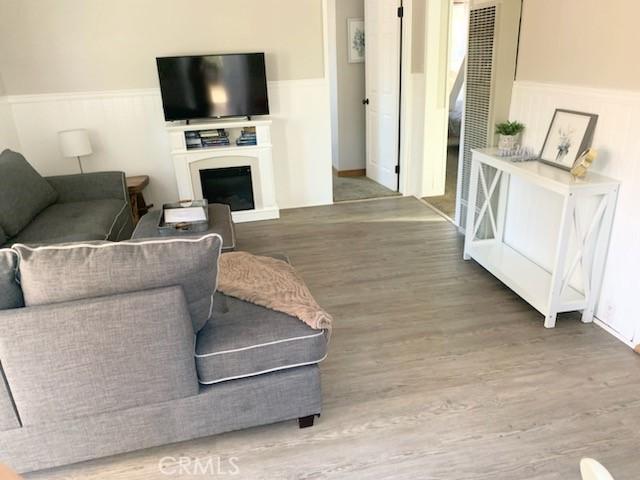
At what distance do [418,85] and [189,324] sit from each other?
3878 mm

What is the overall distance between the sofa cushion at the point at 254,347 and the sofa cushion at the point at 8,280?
0.63 m

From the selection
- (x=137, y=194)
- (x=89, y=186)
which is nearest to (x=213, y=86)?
(x=137, y=194)

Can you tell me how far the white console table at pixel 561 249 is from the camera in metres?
2.44

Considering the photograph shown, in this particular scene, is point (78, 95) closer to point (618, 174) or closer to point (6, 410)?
point (6, 410)

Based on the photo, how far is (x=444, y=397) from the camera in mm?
2150

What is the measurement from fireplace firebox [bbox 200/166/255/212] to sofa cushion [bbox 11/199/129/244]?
94 cm

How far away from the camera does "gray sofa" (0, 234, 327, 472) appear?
1529 millimetres

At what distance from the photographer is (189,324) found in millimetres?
1671

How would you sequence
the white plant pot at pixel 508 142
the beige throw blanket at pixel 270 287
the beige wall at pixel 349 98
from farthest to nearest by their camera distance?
the beige wall at pixel 349 98, the white plant pot at pixel 508 142, the beige throw blanket at pixel 270 287

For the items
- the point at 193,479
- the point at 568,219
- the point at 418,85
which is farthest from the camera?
the point at 418,85

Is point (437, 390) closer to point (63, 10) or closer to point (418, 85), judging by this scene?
point (418, 85)

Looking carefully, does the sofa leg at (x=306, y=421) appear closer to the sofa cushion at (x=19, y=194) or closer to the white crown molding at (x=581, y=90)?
the white crown molding at (x=581, y=90)

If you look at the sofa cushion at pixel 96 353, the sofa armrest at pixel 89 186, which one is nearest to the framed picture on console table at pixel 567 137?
the sofa cushion at pixel 96 353

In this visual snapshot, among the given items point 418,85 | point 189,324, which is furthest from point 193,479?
point 418,85
